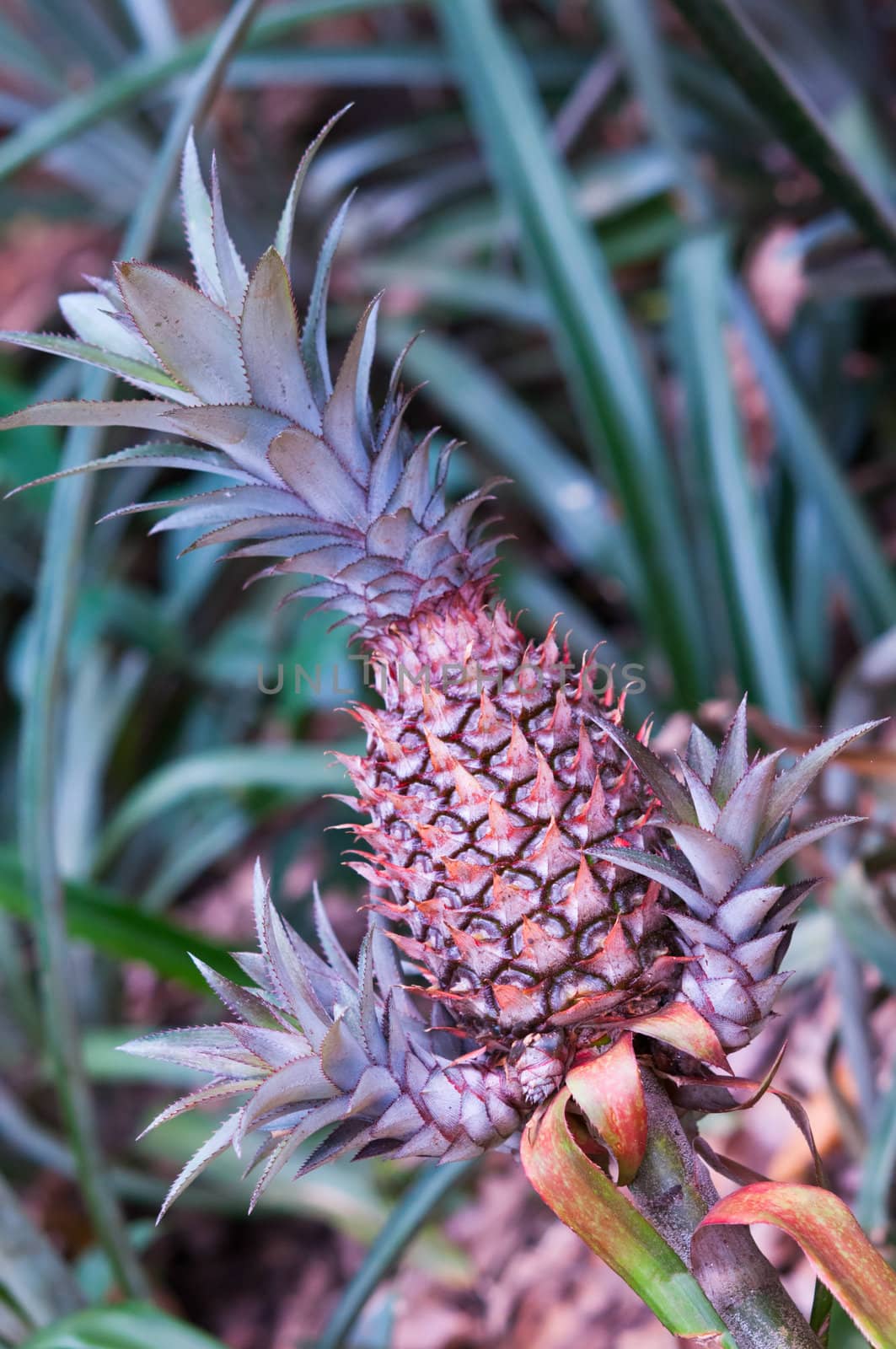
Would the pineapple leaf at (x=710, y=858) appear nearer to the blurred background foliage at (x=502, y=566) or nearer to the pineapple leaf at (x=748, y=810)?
the pineapple leaf at (x=748, y=810)

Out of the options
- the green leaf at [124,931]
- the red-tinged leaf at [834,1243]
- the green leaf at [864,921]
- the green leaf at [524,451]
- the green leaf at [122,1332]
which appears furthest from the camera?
the green leaf at [524,451]

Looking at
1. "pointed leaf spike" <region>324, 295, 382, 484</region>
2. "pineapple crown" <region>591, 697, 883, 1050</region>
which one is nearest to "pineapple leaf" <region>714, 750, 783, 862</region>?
"pineapple crown" <region>591, 697, 883, 1050</region>

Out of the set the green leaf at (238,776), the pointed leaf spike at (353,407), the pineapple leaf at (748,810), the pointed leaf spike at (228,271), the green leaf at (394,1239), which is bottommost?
the green leaf at (394,1239)

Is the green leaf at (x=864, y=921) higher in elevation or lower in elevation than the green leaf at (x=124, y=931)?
lower

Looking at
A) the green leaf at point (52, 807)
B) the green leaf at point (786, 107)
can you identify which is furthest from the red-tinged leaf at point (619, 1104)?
the green leaf at point (786, 107)

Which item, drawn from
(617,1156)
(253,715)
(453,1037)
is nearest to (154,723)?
(253,715)

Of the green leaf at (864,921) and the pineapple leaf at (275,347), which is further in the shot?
the green leaf at (864,921)

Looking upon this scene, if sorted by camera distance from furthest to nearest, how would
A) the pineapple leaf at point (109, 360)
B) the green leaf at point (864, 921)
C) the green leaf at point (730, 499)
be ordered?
the green leaf at point (730, 499), the green leaf at point (864, 921), the pineapple leaf at point (109, 360)
